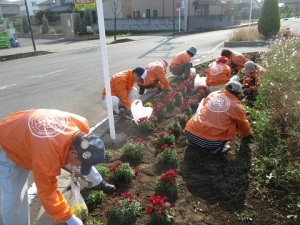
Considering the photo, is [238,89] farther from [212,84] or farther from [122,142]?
[212,84]

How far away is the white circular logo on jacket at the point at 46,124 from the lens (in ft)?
6.89

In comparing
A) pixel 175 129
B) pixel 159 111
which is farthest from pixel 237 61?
pixel 175 129

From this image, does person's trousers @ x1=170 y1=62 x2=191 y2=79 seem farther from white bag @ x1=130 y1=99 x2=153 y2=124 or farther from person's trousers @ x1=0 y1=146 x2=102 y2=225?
person's trousers @ x1=0 y1=146 x2=102 y2=225

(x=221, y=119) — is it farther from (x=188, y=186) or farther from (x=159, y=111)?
(x=159, y=111)

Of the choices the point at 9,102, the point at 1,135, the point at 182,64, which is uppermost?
the point at 1,135

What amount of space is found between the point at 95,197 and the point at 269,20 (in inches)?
565

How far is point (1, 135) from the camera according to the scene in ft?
7.50

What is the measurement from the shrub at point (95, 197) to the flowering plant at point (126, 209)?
28cm

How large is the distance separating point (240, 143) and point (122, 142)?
5.70 feet

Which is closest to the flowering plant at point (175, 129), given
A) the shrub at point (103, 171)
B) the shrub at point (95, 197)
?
the shrub at point (103, 171)

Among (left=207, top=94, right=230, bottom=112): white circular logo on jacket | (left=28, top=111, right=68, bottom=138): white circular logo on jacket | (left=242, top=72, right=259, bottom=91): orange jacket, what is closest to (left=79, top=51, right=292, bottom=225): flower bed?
(left=207, top=94, right=230, bottom=112): white circular logo on jacket

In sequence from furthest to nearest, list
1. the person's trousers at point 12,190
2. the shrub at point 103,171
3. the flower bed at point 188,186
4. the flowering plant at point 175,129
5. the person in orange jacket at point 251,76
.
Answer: the person in orange jacket at point 251,76
the flowering plant at point 175,129
the shrub at point 103,171
the flower bed at point 188,186
the person's trousers at point 12,190

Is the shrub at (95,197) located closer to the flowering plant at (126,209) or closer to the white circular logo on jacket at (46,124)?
the flowering plant at (126,209)

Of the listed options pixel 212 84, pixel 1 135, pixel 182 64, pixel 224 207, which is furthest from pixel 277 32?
pixel 1 135
